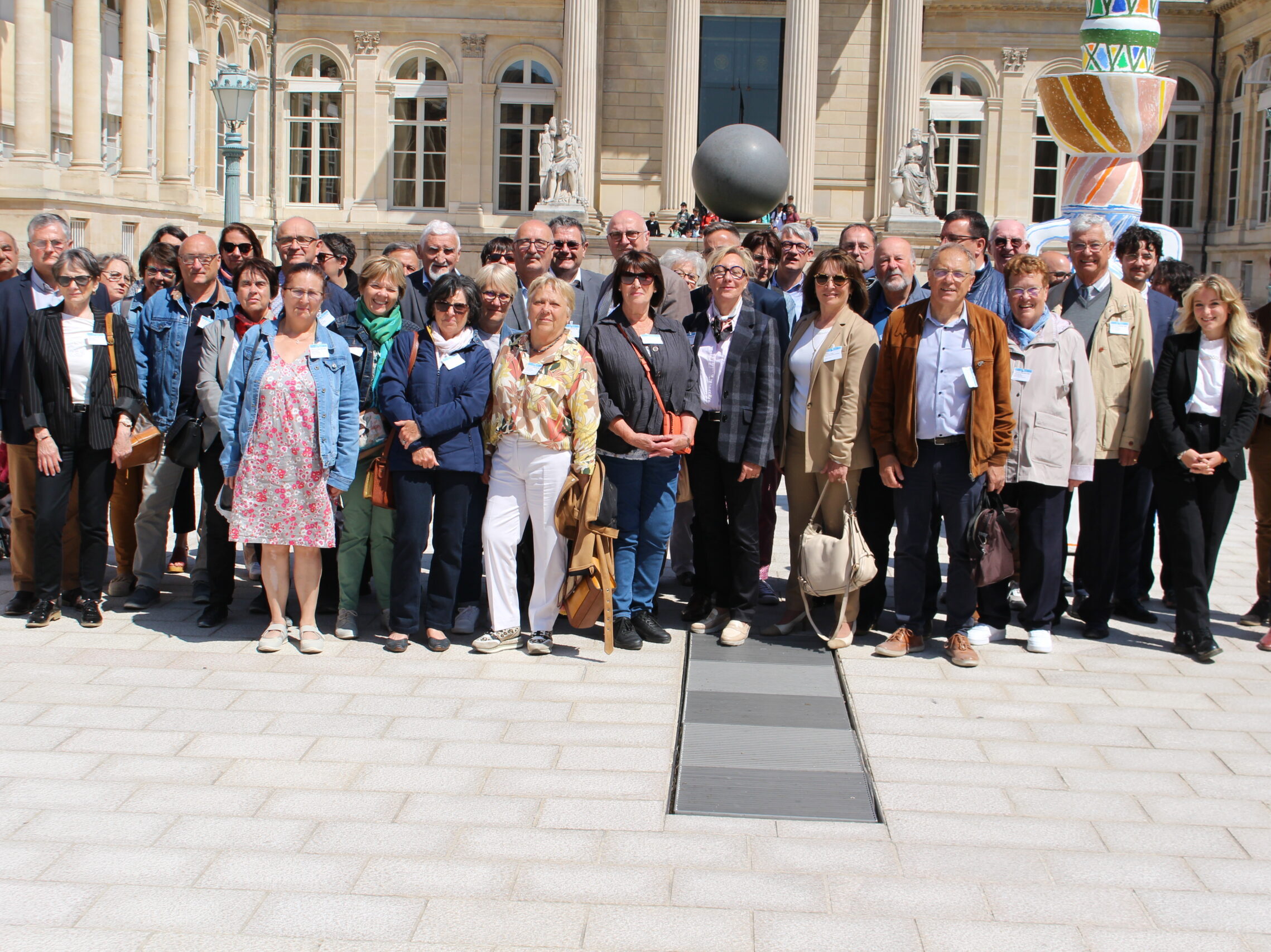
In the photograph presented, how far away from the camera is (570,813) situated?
164 inches

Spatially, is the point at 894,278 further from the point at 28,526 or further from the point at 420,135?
the point at 420,135

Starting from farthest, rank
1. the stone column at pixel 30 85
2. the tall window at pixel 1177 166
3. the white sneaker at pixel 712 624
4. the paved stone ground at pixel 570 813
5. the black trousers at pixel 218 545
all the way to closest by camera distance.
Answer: the tall window at pixel 1177 166, the stone column at pixel 30 85, the white sneaker at pixel 712 624, the black trousers at pixel 218 545, the paved stone ground at pixel 570 813

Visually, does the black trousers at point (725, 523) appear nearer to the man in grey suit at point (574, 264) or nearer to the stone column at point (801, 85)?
the man in grey suit at point (574, 264)

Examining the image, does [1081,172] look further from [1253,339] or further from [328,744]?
[328,744]

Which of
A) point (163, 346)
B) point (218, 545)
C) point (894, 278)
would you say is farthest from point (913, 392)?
point (163, 346)

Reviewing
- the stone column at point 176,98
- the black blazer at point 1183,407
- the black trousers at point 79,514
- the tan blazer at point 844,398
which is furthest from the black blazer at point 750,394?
the stone column at point 176,98

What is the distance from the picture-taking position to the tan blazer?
609cm

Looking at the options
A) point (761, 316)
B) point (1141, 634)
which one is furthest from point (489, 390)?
point (1141, 634)

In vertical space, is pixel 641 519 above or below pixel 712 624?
above

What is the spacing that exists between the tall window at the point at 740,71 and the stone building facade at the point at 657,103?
45 mm

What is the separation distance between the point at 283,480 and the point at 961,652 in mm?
3182

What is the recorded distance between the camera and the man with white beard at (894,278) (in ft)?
21.7

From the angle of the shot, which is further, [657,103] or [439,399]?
[657,103]

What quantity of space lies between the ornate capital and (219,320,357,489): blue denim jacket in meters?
27.0
